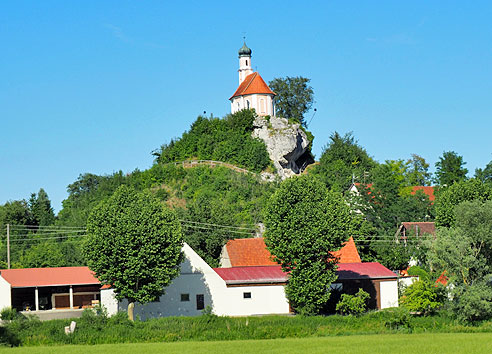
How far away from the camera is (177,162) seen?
98.6m

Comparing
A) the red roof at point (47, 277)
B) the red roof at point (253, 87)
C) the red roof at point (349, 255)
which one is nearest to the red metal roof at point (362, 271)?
the red roof at point (349, 255)

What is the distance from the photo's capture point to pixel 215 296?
5184cm

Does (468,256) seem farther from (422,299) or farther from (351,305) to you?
(351,305)

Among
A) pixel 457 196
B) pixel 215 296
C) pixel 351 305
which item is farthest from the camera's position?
pixel 457 196

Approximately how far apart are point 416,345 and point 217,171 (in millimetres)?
60866

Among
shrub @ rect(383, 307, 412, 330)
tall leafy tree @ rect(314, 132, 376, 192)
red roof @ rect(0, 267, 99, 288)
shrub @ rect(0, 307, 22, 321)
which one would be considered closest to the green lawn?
shrub @ rect(383, 307, 412, 330)

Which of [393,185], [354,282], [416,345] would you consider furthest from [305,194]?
[393,185]

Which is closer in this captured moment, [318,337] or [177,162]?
[318,337]

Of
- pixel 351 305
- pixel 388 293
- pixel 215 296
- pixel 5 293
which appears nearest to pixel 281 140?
pixel 388 293

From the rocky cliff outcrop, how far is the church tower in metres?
12.2

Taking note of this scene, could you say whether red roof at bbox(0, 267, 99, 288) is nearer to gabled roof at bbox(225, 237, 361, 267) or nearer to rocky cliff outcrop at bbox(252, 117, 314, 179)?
gabled roof at bbox(225, 237, 361, 267)

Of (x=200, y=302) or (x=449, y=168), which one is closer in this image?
(x=200, y=302)

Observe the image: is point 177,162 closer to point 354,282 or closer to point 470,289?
point 354,282

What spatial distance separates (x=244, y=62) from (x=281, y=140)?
1840cm
